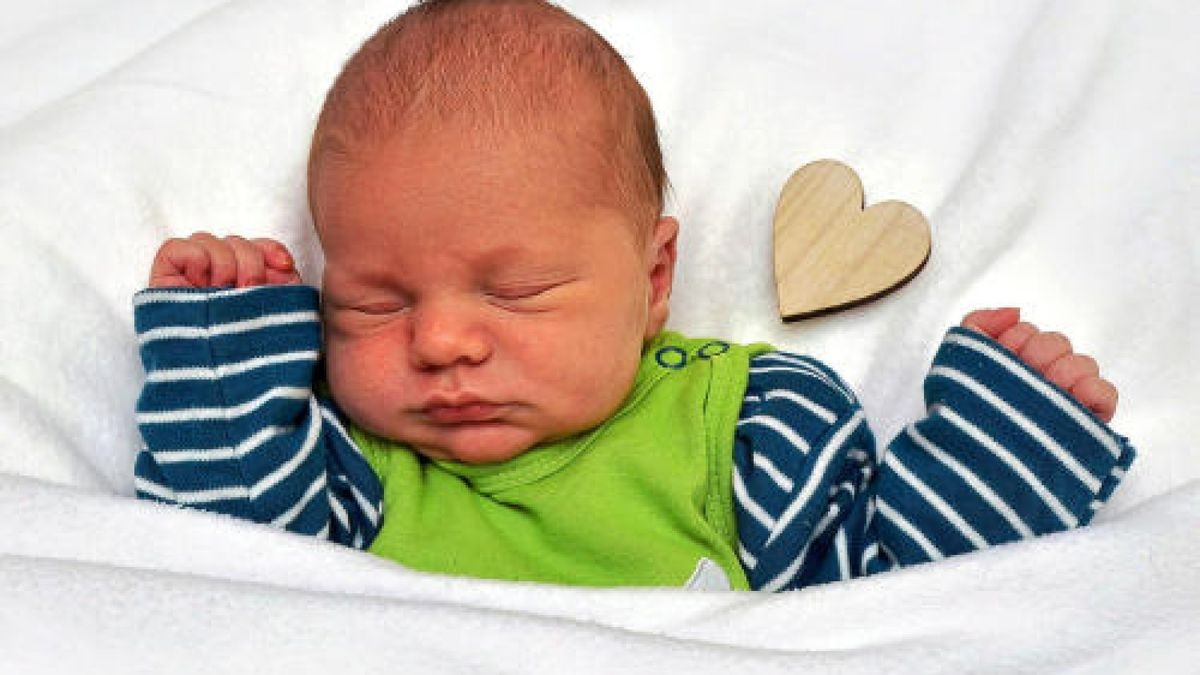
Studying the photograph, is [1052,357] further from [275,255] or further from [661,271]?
[275,255]

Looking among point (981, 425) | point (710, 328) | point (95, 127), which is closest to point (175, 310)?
point (95, 127)

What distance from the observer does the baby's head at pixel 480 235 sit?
1.17m

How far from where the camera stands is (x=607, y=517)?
4.02ft

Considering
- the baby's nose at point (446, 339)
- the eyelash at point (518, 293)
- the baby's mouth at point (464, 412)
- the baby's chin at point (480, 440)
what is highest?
the eyelash at point (518, 293)

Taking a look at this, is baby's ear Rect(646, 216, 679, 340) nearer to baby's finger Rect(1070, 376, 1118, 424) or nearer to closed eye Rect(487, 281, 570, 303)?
closed eye Rect(487, 281, 570, 303)

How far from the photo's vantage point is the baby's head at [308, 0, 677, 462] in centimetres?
117

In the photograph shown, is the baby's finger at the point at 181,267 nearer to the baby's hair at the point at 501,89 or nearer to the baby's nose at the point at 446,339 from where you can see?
the baby's hair at the point at 501,89

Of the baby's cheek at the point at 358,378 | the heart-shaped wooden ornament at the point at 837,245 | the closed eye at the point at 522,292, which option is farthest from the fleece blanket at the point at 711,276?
the closed eye at the point at 522,292

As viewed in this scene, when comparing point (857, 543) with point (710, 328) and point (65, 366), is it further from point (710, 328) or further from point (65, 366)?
point (65, 366)

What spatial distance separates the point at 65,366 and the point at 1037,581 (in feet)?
2.47

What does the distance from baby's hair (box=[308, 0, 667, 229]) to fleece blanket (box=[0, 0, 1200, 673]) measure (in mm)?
189

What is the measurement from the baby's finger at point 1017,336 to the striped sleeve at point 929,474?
0.03 m

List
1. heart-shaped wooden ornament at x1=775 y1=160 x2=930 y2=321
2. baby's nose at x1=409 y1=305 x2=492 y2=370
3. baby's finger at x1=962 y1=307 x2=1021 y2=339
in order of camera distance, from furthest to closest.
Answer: heart-shaped wooden ornament at x1=775 y1=160 x2=930 y2=321 → baby's finger at x1=962 y1=307 x2=1021 y2=339 → baby's nose at x1=409 y1=305 x2=492 y2=370

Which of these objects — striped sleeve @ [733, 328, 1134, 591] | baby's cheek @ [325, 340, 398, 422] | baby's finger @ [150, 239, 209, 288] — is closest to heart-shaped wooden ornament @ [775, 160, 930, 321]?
striped sleeve @ [733, 328, 1134, 591]
